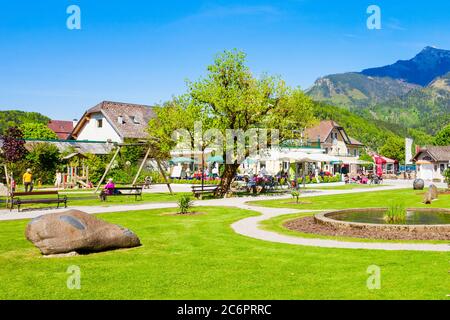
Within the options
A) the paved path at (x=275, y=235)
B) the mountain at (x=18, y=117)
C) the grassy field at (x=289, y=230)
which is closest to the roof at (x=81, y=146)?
the paved path at (x=275, y=235)

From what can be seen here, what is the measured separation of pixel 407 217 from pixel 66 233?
40.9 feet

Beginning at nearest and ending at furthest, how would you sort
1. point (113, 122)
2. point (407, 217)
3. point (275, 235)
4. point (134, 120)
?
point (275, 235) → point (407, 217) → point (113, 122) → point (134, 120)

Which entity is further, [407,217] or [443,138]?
[443,138]

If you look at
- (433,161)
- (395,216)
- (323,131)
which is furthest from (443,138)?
(395,216)

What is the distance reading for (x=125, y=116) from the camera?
193ft

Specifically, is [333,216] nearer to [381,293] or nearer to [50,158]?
[381,293]

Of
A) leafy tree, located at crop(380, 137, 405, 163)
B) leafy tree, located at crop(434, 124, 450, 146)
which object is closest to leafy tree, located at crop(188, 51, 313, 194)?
leafy tree, located at crop(380, 137, 405, 163)

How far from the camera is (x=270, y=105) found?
29688mm

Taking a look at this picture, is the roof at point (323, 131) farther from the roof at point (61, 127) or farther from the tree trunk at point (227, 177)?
the roof at point (61, 127)

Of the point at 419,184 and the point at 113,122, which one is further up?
the point at 113,122

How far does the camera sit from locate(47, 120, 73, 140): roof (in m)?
108

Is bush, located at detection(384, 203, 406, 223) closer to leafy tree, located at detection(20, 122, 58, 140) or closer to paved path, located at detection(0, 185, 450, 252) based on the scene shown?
paved path, located at detection(0, 185, 450, 252)

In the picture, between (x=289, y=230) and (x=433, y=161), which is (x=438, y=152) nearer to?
(x=433, y=161)
